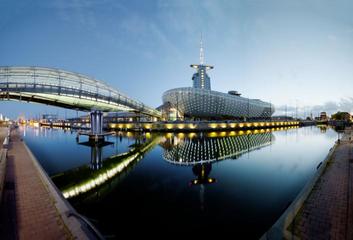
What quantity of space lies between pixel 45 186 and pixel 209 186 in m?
8.61

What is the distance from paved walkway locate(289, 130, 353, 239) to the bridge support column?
31.2 meters

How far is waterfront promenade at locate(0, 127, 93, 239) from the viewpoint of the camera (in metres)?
5.02

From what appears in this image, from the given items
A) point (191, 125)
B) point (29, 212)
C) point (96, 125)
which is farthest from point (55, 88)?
point (191, 125)

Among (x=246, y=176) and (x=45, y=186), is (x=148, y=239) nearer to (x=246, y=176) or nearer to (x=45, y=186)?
(x=45, y=186)

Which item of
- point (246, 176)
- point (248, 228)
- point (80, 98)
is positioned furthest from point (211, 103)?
point (248, 228)

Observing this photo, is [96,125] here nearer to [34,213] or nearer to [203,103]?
[34,213]

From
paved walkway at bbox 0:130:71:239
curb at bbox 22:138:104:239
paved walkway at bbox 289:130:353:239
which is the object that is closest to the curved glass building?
paved walkway at bbox 289:130:353:239

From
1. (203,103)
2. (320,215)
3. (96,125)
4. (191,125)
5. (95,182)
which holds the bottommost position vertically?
(95,182)

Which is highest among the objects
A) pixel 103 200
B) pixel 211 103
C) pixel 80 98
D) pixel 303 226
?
pixel 211 103

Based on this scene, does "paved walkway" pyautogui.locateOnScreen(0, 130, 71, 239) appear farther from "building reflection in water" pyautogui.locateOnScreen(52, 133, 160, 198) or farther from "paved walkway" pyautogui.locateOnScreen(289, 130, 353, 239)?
"paved walkway" pyautogui.locateOnScreen(289, 130, 353, 239)

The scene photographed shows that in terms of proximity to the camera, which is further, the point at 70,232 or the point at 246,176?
the point at 246,176

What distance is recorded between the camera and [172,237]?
654 centimetres

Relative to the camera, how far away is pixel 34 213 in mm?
6074

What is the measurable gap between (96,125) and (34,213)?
95.3 feet
